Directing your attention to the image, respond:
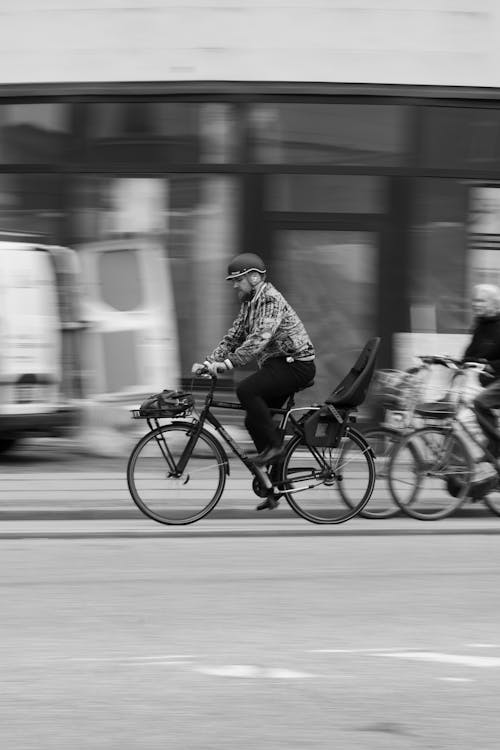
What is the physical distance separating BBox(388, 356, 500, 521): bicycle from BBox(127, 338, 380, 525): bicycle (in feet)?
0.94

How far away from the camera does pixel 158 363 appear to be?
40.4 ft

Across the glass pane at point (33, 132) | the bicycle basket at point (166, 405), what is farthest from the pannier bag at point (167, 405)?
the glass pane at point (33, 132)

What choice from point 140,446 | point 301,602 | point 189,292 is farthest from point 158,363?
point 301,602

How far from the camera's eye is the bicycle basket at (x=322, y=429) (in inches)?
344

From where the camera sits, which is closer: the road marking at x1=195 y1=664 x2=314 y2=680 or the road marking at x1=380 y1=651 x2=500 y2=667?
the road marking at x1=195 y1=664 x2=314 y2=680

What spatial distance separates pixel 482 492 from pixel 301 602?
10.6 feet

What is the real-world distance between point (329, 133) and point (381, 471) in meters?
4.39

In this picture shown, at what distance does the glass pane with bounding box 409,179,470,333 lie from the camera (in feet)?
40.9

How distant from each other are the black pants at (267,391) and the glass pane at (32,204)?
448cm

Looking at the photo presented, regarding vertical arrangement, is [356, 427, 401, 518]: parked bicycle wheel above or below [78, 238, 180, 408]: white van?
below

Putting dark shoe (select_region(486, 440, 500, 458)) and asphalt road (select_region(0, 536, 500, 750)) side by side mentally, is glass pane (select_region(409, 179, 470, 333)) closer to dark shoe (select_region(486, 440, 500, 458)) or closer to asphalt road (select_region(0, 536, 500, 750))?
dark shoe (select_region(486, 440, 500, 458))

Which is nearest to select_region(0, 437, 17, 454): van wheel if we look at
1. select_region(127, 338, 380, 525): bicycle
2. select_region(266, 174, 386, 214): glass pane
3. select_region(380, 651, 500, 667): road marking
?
select_region(266, 174, 386, 214): glass pane

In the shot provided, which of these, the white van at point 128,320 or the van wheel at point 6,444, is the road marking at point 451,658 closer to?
the white van at point 128,320

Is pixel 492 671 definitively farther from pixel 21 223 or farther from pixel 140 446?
pixel 21 223
